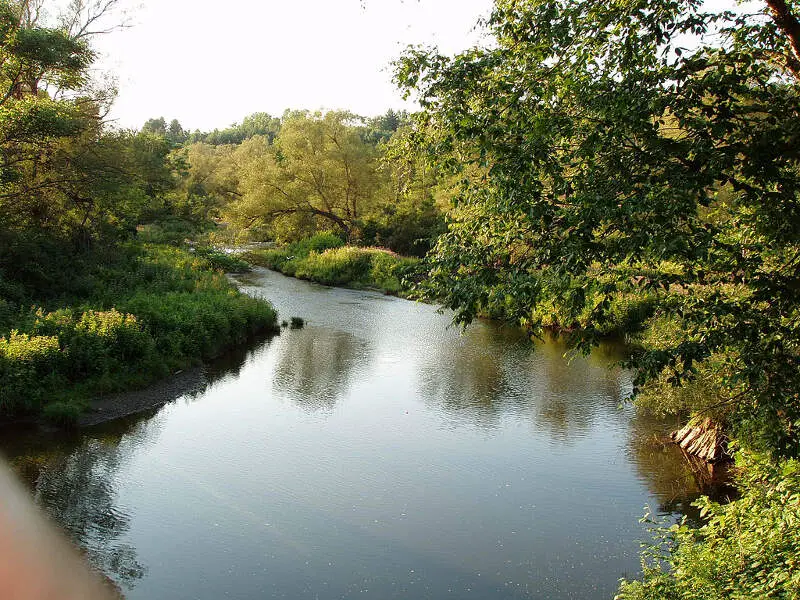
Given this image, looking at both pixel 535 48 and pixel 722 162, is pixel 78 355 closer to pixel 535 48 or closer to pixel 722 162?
pixel 535 48

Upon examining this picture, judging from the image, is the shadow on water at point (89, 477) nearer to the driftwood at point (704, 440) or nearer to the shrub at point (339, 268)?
the driftwood at point (704, 440)

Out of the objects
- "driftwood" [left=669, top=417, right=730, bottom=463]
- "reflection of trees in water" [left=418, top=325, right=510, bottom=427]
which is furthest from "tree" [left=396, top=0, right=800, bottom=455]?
"reflection of trees in water" [left=418, top=325, right=510, bottom=427]

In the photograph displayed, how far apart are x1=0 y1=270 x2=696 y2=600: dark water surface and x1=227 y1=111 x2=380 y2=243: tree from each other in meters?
27.1

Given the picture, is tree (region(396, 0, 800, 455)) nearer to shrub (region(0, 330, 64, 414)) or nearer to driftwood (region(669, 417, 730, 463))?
driftwood (region(669, 417, 730, 463))

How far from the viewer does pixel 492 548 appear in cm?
1011

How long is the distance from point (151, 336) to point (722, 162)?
50.7 ft

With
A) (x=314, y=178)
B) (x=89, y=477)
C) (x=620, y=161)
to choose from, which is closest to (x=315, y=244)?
(x=314, y=178)

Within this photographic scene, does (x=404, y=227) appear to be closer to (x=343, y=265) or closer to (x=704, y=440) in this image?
(x=343, y=265)

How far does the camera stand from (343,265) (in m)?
38.3

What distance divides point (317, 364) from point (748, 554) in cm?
1515

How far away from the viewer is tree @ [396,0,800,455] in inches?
261

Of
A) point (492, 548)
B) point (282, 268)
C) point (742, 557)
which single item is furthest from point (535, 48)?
point (282, 268)

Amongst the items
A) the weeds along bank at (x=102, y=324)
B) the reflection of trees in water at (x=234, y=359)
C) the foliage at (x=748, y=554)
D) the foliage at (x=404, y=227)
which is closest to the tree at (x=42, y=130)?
the weeds along bank at (x=102, y=324)

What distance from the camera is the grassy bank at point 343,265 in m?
37.1
